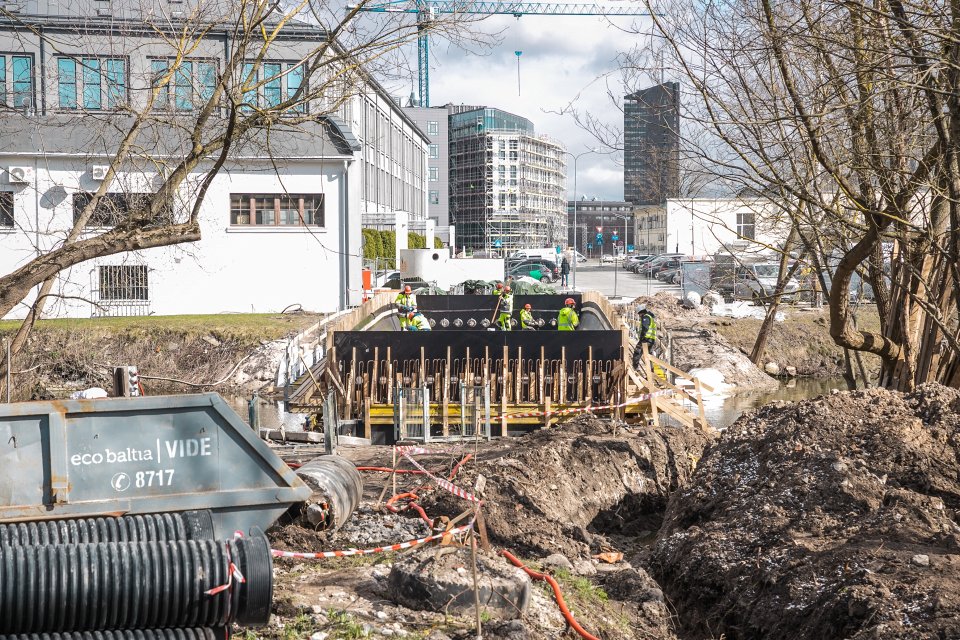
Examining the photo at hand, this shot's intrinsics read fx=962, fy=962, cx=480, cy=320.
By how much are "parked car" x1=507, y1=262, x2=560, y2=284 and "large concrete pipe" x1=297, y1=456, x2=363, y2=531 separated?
4189cm

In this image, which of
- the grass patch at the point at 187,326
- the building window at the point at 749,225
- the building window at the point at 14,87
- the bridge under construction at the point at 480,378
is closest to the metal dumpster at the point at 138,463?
the building window at the point at 14,87

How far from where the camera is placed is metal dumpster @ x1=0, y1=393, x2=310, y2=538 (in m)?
7.02

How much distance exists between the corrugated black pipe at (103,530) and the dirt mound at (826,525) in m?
4.84

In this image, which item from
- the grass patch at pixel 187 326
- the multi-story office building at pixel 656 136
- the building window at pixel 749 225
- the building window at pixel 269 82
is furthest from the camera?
the grass patch at pixel 187 326

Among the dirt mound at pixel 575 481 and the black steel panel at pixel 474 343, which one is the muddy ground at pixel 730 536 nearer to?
the dirt mound at pixel 575 481

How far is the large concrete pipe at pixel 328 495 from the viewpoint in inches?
385

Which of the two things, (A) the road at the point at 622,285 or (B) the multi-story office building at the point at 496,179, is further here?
(B) the multi-story office building at the point at 496,179

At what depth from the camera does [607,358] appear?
60.1ft

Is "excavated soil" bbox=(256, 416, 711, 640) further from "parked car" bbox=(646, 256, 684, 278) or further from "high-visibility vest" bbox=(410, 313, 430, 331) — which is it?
"parked car" bbox=(646, 256, 684, 278)

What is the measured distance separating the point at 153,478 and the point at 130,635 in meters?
1.86

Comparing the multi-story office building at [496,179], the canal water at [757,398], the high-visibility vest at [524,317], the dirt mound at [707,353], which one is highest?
the multi-story office building at [496,179]

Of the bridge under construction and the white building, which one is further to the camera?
the white building

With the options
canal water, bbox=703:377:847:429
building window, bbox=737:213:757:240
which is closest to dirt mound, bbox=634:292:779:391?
canal water, bbox=703:377:847:429

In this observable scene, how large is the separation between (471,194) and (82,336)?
108m
